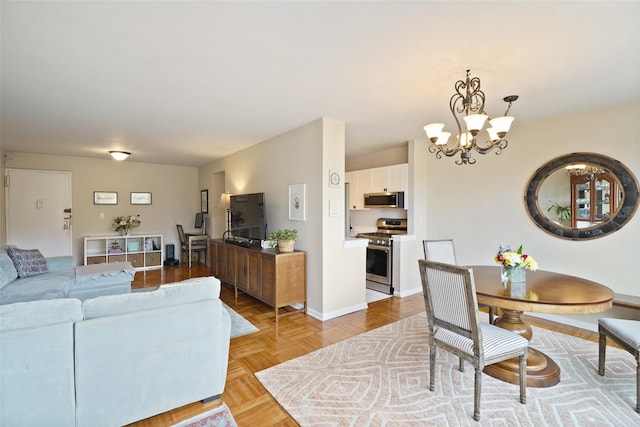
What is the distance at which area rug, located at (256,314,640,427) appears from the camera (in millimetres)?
1848

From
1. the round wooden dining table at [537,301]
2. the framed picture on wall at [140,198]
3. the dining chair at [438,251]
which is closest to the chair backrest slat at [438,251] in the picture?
the dining chair at [438,251]

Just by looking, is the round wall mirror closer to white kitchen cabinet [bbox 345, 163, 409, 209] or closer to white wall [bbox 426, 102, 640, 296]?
white wall [bbox 426, 102, 640, 296]

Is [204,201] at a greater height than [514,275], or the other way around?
[204,201]

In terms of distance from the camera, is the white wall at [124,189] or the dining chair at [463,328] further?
the white wall at [124,189]

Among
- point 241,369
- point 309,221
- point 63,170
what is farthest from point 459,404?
point 63,170

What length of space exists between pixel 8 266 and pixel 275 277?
293 cm

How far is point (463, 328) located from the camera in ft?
6.32

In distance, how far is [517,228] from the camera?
3.77m

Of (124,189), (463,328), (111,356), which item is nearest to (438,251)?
(463,328)

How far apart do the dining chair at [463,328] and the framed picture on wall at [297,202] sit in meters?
1.98

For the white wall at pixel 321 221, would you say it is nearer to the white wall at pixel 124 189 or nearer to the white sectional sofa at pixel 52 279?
the white sectional sofa at pixel 52 279

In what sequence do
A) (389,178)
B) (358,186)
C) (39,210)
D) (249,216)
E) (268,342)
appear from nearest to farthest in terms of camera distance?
(268,342)
(249,216)
(389,178)
(358,186)
(39,210)

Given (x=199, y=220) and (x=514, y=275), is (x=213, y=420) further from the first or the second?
(x=199, y=220)

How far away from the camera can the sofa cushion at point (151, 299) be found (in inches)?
68.2
